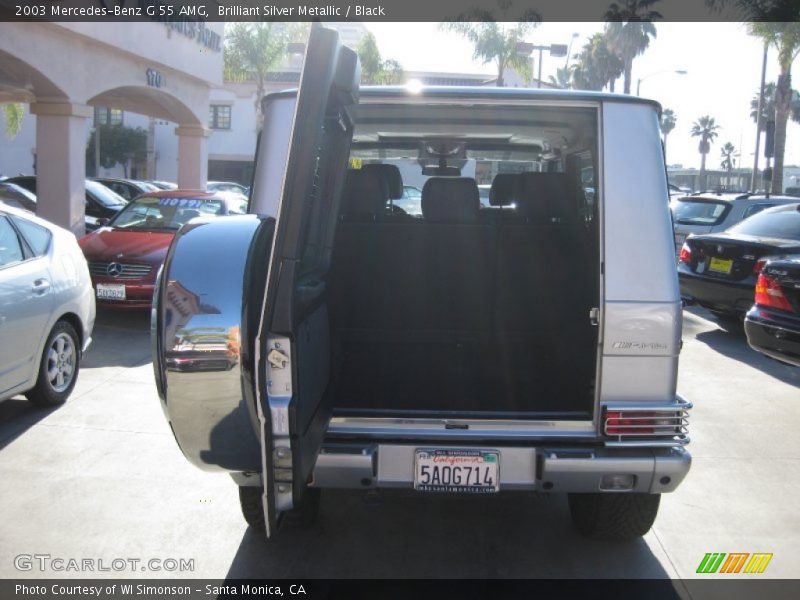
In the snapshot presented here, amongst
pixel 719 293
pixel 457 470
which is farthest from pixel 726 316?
pixel 457 470

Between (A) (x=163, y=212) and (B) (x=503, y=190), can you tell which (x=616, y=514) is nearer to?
(B) (x=503, y=190)

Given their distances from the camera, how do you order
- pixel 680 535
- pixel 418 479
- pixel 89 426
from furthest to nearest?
pixel 89 426, pixel 680 535, pixel 418 479

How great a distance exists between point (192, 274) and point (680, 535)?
292 cm

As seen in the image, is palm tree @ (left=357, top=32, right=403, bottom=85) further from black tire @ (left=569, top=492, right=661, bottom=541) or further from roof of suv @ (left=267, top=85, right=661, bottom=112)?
black tire @ (left=569, top=492, right=661, bottom=541)

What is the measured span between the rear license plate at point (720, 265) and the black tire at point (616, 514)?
18.8 ft

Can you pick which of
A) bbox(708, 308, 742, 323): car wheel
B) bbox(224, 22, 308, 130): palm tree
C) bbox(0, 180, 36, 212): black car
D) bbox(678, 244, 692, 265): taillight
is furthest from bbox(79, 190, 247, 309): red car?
bbox(224, 22, 308, 130): palm tree

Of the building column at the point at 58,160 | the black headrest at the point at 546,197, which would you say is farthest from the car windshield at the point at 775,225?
the building column at the point at 58,160

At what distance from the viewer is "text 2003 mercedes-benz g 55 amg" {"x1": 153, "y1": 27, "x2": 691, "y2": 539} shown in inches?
104

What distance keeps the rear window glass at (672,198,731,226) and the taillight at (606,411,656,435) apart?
368 inches

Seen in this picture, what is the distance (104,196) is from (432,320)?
12.2 metres

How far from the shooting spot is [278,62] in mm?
29047

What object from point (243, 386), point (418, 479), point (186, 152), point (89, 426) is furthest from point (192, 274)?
point (186, 152)

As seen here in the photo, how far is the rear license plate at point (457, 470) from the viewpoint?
321 centimetres

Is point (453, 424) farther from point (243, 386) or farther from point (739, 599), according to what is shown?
point (739, 599)
